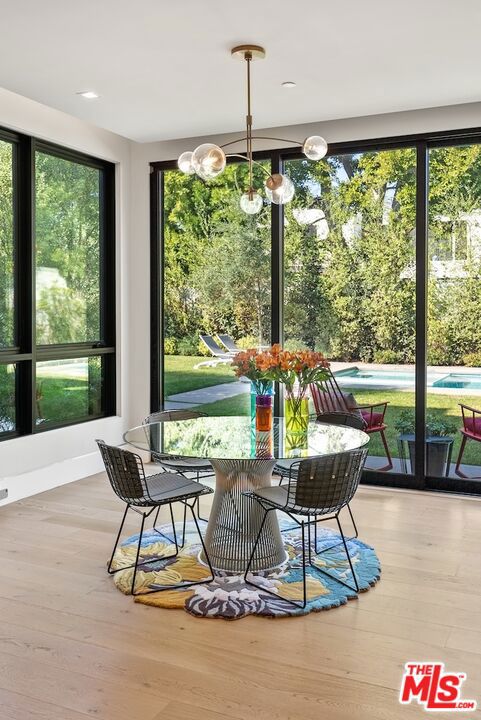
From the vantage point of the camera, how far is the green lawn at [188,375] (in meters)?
6.23

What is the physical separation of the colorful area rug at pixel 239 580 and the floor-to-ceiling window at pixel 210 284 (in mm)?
2267

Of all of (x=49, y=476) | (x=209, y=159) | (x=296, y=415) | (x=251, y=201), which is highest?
(x=209, y=159)

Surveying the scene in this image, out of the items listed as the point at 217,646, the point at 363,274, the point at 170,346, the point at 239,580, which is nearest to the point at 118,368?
the point at 170,346

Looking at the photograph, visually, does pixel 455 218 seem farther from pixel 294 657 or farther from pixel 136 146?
pixel 294 657

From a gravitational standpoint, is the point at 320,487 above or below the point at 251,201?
below

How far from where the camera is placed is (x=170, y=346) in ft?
21.2

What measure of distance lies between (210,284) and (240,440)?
110 inches

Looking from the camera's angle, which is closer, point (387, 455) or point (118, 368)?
point (387, 455)

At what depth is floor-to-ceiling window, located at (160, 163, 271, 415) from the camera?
6047 mm

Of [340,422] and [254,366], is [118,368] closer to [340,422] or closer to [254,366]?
[340,422]

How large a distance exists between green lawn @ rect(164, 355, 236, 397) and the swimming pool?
1.08 m

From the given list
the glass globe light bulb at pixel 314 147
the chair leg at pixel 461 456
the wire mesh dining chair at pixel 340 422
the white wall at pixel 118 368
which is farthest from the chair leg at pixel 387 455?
the glass globe light bulb at pixel 314 147

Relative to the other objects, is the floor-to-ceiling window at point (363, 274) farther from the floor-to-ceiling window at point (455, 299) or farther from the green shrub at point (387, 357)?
the floor-to-ceiling window at point (455, 299)

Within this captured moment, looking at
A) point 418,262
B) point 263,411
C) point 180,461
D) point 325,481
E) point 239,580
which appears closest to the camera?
point 325,481
